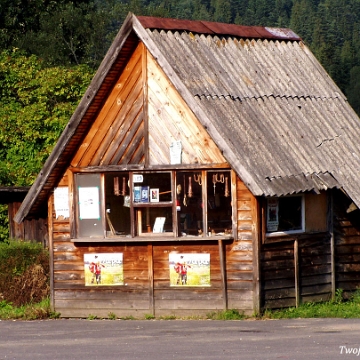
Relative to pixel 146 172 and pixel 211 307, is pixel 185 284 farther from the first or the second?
pixel 146 172

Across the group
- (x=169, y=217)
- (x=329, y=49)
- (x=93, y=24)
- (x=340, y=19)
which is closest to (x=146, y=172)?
(x=169, y=217)

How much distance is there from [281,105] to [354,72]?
7146cm

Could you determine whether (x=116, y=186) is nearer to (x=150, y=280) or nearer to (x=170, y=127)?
(x=170, y=127)

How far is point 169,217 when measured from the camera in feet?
59.3

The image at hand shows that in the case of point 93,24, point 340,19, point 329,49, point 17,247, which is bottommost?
point 17,247

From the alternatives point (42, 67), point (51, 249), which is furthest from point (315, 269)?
point (42, 67)

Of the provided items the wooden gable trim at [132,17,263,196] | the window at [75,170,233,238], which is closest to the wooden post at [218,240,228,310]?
the window at [75,170,233,238]

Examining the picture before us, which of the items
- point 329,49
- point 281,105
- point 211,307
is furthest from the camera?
point 329,49

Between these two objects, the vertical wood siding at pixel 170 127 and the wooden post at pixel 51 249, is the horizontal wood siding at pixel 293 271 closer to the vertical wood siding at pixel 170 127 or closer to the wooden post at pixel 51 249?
the vertical wood siding at pixel 170 127

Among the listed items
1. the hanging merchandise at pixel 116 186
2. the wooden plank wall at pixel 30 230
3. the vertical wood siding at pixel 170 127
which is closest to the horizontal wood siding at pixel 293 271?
the vertical wood siding at pixel 170 127

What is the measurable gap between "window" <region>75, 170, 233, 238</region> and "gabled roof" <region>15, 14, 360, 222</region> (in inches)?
28.5

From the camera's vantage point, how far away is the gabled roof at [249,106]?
57.3 ft

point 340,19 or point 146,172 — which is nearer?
point 146,172

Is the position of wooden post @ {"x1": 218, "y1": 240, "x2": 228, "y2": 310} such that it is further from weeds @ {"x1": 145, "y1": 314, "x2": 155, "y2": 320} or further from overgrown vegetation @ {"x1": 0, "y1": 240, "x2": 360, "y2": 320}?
overgrown vegetation @ {"x1": 0, "y1": 240, "x2": 360, "y2": 320}
